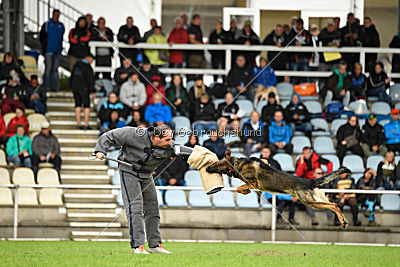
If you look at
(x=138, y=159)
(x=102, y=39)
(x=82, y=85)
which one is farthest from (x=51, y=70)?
(x=138, y=159)

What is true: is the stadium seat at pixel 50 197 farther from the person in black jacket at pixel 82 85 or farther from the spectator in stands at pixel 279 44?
the spectator in stands at pixel 279 44

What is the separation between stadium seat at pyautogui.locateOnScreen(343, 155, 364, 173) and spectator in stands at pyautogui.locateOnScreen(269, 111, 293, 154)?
1165 mm

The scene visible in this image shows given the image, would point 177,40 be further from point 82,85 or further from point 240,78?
point 82,85

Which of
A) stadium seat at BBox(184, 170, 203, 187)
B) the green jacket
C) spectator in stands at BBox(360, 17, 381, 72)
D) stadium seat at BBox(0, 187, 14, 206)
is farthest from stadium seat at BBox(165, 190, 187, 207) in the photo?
spectator in stands at BBox(360, 17, 381, 72)

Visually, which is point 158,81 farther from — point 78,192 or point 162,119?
point 78,192

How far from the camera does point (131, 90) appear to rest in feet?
56.6

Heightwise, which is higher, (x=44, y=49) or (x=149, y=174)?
(x=44, y=49)

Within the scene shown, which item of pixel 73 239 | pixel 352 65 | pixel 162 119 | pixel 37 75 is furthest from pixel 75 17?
pixel 73 239

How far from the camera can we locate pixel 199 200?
13.9 meters

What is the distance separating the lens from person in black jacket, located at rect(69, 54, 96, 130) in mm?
17562

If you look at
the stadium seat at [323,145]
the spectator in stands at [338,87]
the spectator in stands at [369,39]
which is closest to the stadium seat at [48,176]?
the stadium seat at [323,145]

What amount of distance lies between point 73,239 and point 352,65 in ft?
29.5

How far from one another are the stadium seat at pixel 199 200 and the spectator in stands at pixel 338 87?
5.27m

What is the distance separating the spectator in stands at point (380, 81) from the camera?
59.9ft
